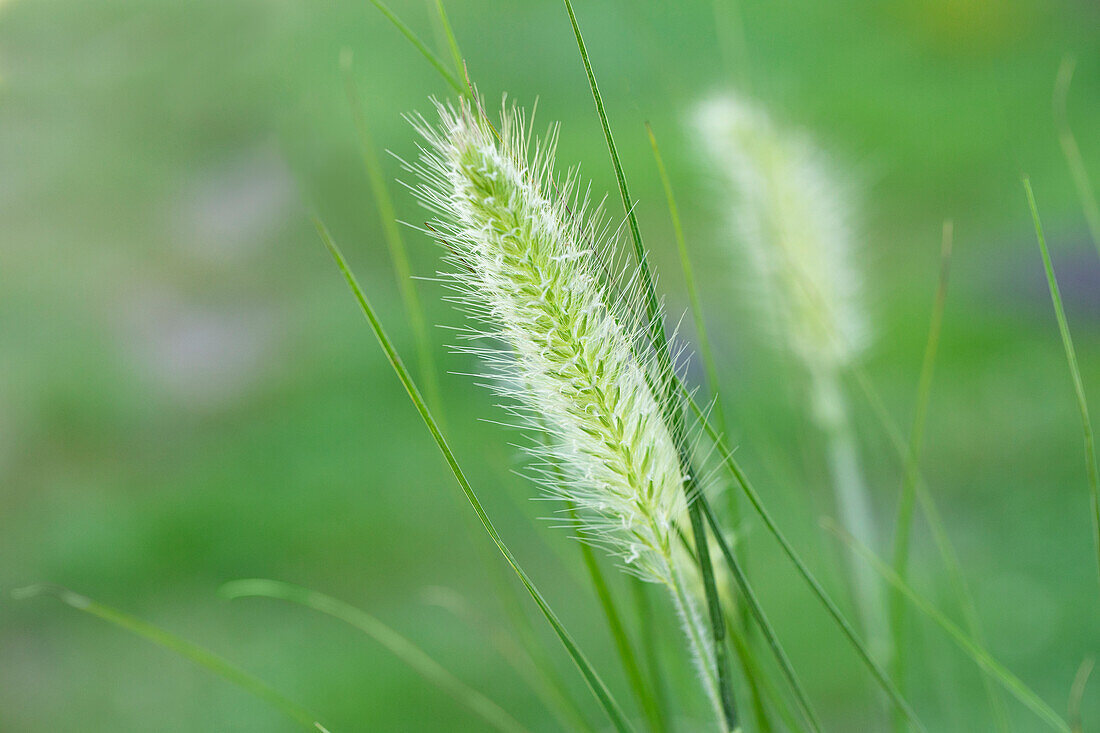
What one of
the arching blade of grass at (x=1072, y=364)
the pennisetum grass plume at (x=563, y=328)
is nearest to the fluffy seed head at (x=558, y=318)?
the pennisetum grass plume at (x=563, y=328)

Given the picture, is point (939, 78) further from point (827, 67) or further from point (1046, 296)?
point (1046, 296)

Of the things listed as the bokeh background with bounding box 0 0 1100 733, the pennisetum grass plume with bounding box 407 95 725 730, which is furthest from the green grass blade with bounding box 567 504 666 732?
the bokeh background with bounding box 0 0 1100 733

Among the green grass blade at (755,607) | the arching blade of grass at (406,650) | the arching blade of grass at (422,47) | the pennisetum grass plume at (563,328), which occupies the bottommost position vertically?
the arching blade of grass at (406,650)

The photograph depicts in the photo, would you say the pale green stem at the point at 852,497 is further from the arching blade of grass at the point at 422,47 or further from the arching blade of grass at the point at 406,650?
the arching blade of grass at the point at 422,47

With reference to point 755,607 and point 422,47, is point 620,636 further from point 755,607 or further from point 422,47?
point 422,47

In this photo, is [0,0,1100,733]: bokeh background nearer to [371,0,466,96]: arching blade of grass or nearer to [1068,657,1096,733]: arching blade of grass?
[1068,657,1096,733]: arching blade of grass

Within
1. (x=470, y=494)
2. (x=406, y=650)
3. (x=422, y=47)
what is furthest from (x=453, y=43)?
(x=406, y=650)
